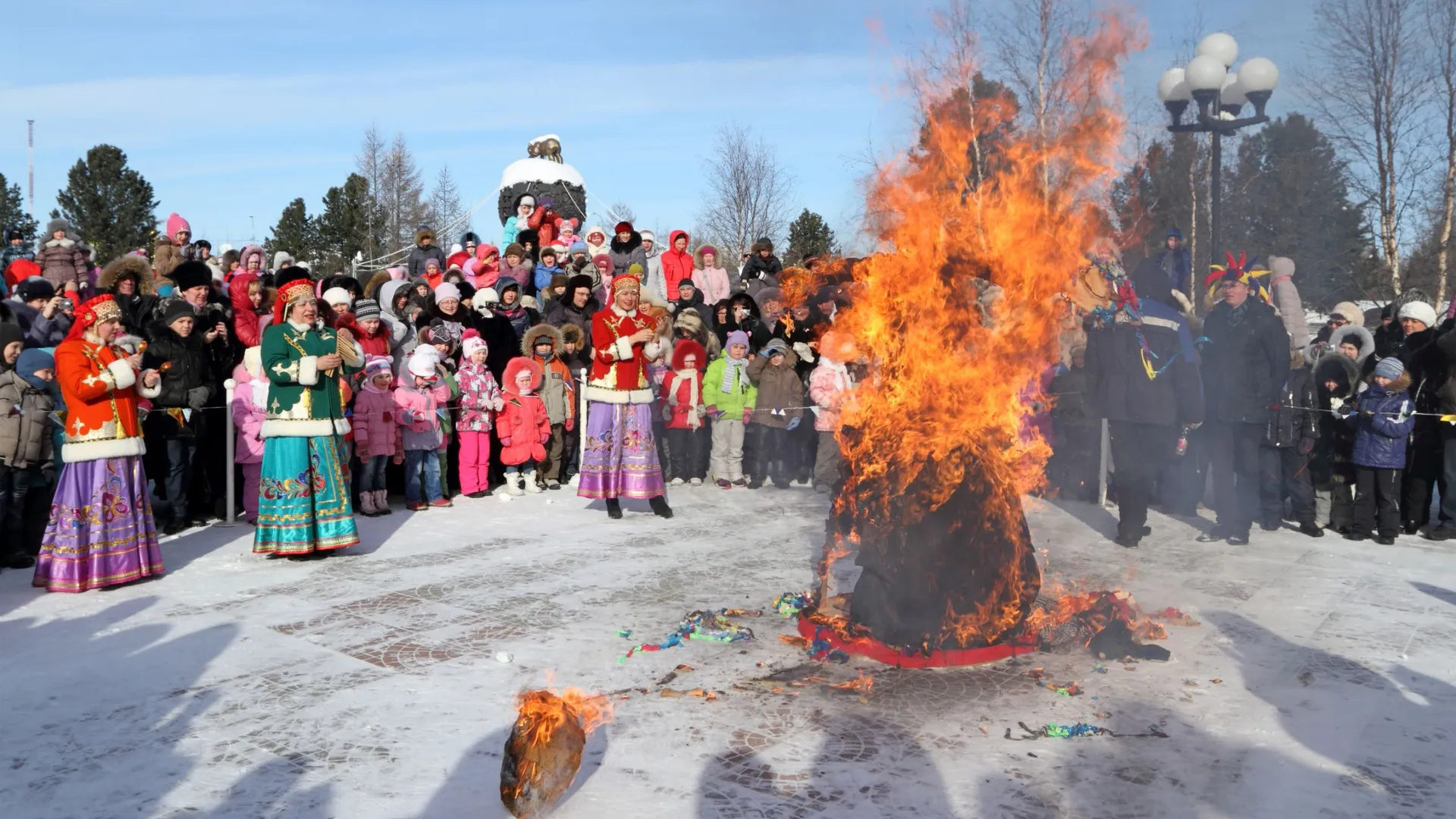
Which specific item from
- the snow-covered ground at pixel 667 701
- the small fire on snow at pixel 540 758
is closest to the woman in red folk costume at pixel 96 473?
the snow-covered ground at pixel 667 701

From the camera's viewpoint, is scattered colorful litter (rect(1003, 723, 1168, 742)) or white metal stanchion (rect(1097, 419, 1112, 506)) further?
white metal stanchion (rect(1097, 419, 1112, 506))

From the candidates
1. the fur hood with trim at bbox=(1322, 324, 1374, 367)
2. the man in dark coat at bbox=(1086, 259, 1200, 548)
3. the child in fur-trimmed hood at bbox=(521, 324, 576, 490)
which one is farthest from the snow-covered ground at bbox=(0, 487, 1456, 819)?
the child in fur-trimmed hood at bbox=(521, 324, 576, 490)

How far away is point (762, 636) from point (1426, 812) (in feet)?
11.2

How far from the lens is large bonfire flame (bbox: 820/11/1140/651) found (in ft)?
19.3

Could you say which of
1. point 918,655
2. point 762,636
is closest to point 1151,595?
point 918,655

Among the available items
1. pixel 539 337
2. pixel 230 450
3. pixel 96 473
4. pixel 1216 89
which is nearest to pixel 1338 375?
pixel 1216 89

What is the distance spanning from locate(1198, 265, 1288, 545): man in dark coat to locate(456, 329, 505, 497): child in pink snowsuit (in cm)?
740

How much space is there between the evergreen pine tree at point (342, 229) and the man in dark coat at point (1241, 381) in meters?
31.2

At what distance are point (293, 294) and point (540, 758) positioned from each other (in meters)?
5.69

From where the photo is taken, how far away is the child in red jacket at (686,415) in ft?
41.6

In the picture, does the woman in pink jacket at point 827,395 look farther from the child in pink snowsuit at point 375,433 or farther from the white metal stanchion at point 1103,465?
the child in pink snowsuit at point 375,433

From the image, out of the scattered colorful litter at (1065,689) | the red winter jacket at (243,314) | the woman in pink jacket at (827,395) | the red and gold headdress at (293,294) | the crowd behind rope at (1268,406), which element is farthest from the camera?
the woman in pink jacket at (827,395)

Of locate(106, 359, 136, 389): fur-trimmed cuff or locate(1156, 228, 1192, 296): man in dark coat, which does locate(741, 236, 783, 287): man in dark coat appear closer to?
locate(1156, 228, 1192, 296): man in dark coat

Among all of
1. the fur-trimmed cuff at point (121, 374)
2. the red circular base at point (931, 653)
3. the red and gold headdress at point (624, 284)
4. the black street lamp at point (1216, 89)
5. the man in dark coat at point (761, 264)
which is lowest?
the red circular base at point (931, 653)
